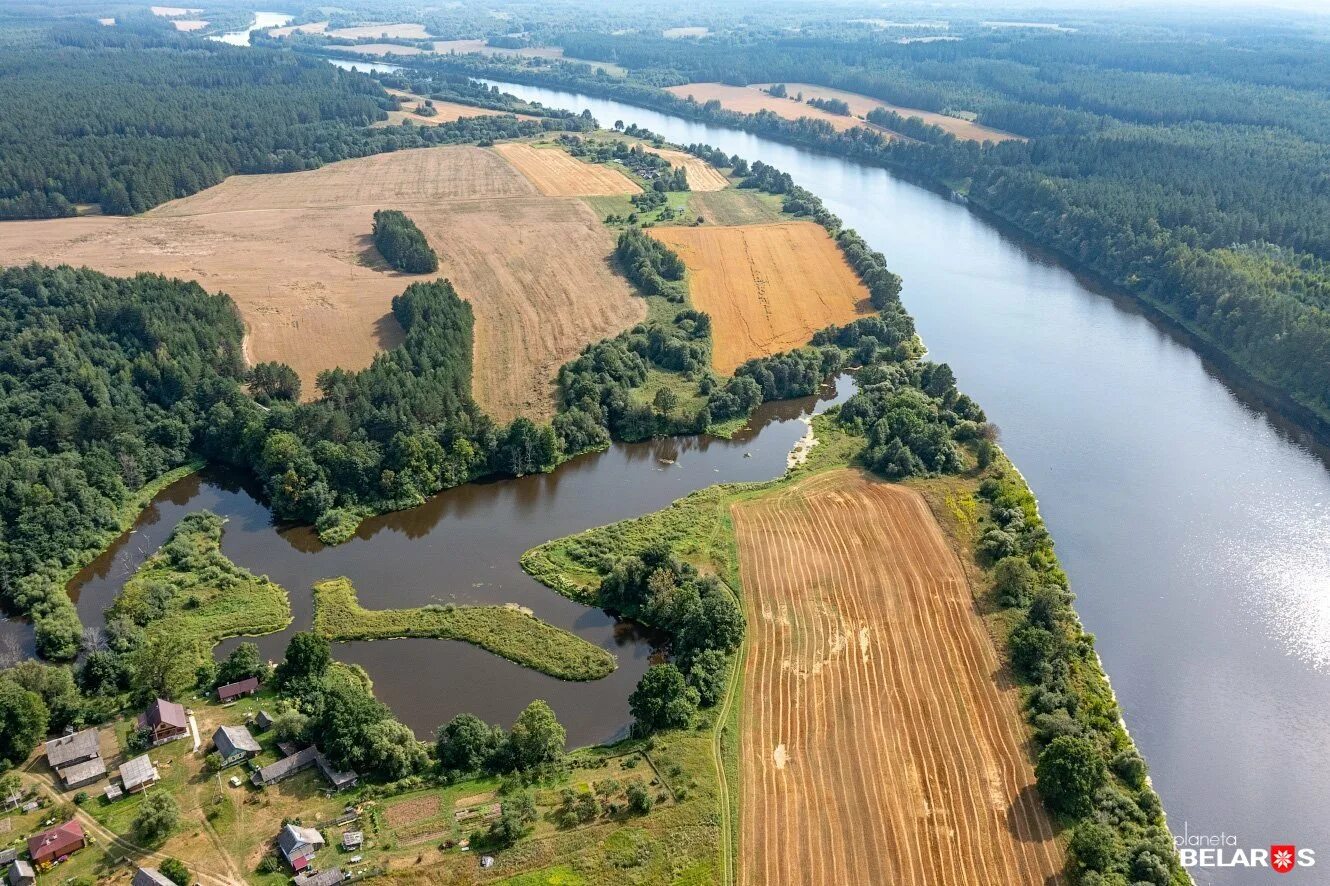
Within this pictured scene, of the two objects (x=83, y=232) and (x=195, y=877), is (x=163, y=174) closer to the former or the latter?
(x=83, y=232)

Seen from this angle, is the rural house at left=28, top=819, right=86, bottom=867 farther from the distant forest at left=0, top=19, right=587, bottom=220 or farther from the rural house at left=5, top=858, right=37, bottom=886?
the distant forest at left=0, top=19, right=587, bottom=220

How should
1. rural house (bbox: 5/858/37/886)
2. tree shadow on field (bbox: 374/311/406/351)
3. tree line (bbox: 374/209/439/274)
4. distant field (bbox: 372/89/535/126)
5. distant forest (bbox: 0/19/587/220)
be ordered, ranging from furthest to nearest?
distant field (bbox: 372/89/535/126) < distant forest (bbox: 0/19/587/220) < tree line (bbox: 374/209/439/274) < tree shadow on field (bbox: 374/311/406/351) < rural house (bbox: 5/858/37/886)

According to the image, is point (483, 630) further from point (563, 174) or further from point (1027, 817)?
point (563, 174)

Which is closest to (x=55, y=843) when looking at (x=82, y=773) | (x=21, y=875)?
(x=21, y=875)

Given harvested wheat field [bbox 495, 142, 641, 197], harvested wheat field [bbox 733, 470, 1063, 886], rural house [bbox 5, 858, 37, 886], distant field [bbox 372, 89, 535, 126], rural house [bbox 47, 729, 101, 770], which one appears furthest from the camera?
distant field [bbox 372, 89, 535, 126]

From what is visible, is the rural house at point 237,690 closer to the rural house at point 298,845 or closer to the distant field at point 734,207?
the rural house at point 298,845

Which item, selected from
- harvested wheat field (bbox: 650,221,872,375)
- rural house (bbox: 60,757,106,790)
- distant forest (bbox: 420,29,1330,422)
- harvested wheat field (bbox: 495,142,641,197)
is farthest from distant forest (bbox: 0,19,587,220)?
rural house (bbox: 60,757,106,790)

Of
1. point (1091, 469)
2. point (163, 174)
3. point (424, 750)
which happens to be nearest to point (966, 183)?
point (1091, 469)

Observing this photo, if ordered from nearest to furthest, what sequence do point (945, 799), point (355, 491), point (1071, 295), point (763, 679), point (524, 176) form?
1. point (945, 799)
2. point (763, 679)
3. point (355, 491)
4. point (1071, 295)
5. point (524, 176)
